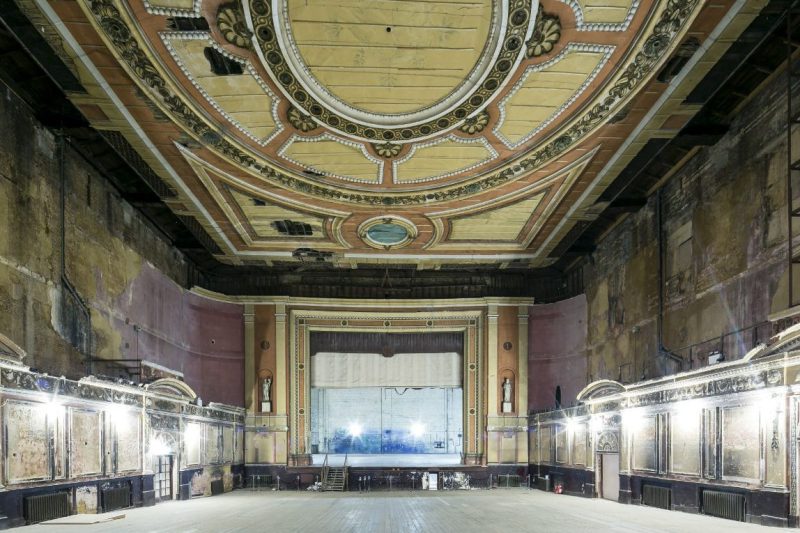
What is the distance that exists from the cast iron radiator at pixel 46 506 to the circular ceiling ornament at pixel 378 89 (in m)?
7.83

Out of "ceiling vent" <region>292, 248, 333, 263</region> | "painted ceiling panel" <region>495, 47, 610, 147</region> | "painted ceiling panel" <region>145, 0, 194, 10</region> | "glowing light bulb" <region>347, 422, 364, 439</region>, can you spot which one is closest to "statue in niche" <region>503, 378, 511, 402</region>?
"ceiling vent" <region>292, 248, 333, 263</region>

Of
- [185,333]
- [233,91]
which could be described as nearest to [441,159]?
[233,91]

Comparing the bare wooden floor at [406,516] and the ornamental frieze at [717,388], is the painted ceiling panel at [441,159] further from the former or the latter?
the bare wooden floor at [406,516]

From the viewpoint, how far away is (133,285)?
1608cm

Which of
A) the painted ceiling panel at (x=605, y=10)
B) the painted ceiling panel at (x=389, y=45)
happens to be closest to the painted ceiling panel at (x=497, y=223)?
the painted ceiling panel at (x=389, y=45)

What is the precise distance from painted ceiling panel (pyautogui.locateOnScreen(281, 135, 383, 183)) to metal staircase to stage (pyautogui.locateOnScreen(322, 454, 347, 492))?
11.6 metres

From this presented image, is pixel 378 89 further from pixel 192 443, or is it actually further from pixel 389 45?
pixel 192 443

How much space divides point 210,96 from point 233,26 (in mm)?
2208

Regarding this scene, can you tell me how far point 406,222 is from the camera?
722 inches

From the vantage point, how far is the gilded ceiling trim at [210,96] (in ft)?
31.3

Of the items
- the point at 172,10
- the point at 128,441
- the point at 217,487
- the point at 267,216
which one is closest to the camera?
the point at 172,10

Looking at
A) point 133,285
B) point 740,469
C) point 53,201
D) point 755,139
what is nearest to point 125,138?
point 53,201

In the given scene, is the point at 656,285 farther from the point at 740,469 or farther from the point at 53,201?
the point at 53,201

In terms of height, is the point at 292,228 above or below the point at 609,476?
above
